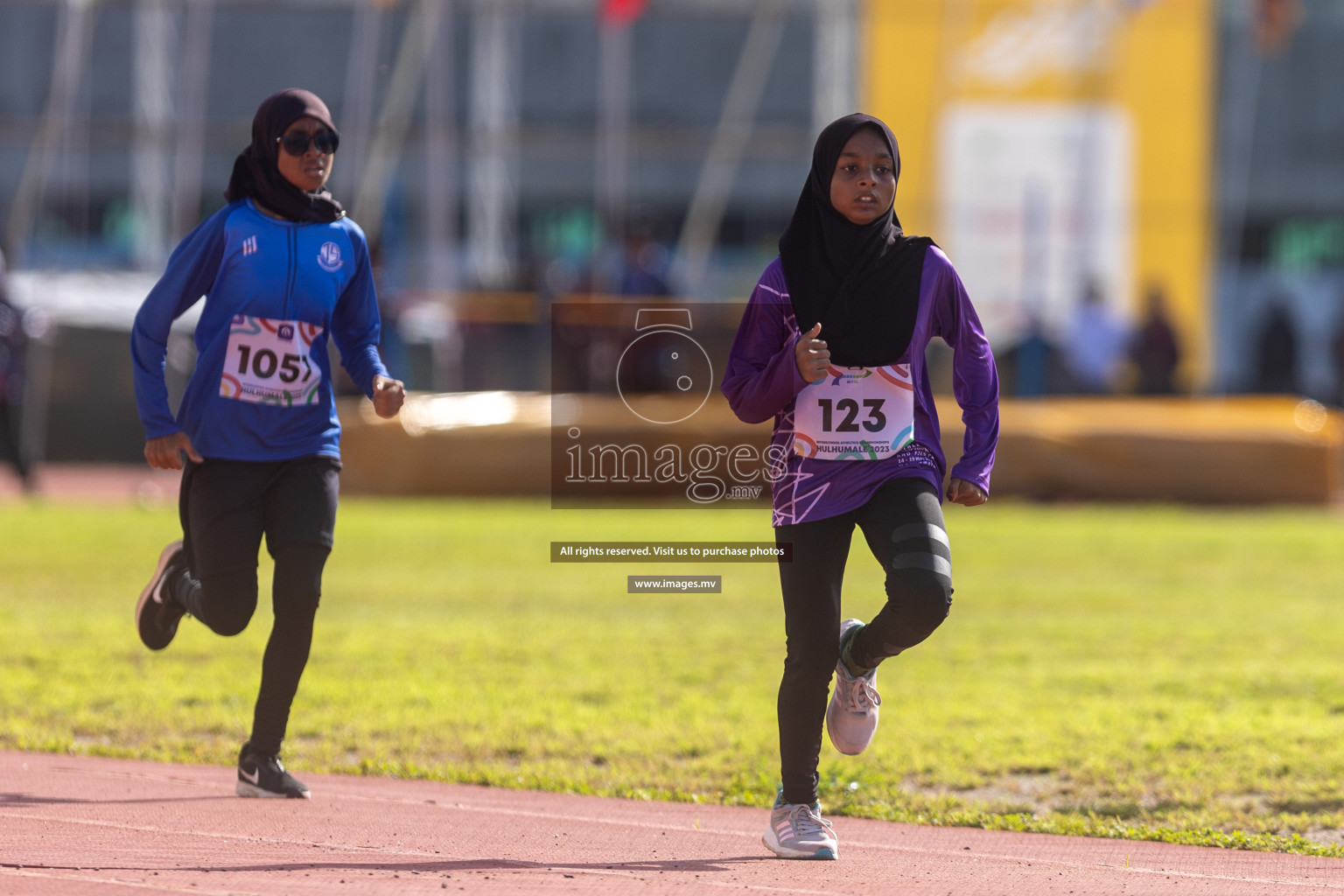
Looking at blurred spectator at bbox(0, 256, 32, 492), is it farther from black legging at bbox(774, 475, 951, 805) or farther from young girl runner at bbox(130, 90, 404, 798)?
black legging at bbox(774, 475, 951, 805)

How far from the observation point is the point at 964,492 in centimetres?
506

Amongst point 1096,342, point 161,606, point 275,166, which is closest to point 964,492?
point 275,166

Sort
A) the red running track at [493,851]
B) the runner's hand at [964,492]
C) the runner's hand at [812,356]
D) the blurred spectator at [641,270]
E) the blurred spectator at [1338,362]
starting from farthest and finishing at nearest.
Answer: the blurred spectator at [1338,362]
the blurred spectator at [641,270]
the runner's hand at [964,492]
the runner's hand at [812,356]
the red running track at [493,851]

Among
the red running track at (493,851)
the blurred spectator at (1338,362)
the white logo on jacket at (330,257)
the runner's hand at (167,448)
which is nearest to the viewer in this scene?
the red running track at (493,851)

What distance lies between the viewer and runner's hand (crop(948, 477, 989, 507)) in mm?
5055

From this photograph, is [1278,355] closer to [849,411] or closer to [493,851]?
[849,411]

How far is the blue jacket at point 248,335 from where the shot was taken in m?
5.76

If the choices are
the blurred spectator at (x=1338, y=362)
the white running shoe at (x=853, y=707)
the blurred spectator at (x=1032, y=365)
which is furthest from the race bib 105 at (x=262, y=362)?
the blurred spectator at (x=1338, y=362)

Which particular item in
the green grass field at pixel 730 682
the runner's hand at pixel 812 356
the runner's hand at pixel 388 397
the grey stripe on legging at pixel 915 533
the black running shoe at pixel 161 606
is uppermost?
the runner's hand at pixel 812 356

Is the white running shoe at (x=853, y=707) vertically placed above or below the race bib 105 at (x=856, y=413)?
below

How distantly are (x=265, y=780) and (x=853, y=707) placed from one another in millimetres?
1819

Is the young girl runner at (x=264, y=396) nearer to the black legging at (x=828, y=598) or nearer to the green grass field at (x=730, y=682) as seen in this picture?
the green grass field at (x=730, y=682)

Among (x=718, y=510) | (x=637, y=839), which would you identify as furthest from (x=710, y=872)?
(x=718, y=510)

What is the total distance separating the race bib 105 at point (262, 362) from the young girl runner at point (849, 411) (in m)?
1.49
